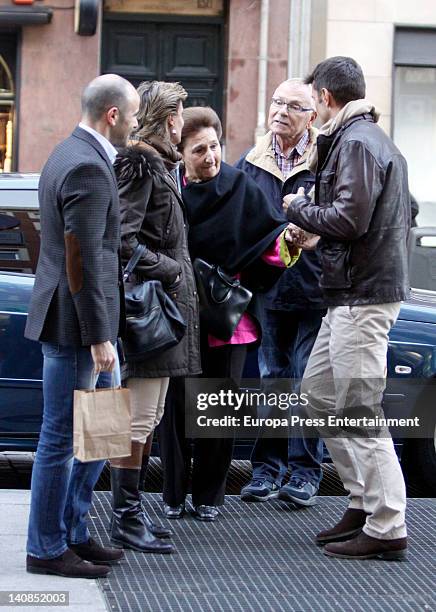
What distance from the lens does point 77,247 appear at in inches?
199

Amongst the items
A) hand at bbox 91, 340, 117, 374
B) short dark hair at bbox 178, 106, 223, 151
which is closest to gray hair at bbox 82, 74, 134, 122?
hand at bbox 91, 340, 117, 374

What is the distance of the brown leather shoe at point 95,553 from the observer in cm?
554

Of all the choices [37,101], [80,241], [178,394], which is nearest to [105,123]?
[80,241]

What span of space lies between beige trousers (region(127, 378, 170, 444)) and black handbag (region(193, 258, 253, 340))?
50 centimetres

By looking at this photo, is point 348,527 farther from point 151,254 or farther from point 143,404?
point 151,254

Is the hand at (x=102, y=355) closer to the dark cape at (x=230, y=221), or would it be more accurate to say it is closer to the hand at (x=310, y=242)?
the dark cape at (x=230, y=221)

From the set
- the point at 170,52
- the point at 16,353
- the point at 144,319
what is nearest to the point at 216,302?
the point at 144,319

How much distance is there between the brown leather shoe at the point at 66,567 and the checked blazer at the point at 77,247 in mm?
836

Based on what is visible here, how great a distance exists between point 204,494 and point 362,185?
1708 mm

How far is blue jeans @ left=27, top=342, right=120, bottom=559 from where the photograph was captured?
204 inches

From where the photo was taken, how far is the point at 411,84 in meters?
15.7

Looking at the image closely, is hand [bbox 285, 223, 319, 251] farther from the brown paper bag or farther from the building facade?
the building facade

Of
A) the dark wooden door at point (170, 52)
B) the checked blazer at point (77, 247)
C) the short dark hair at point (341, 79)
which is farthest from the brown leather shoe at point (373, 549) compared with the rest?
the dark wooden door at point (170, 52)

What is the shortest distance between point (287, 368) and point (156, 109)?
5.57 feet
